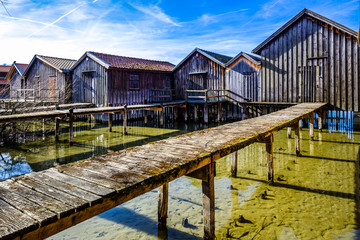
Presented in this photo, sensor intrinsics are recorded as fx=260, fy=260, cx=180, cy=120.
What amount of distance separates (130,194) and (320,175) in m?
5.94

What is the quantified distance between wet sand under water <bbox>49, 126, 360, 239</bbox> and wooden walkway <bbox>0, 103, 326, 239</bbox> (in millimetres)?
582

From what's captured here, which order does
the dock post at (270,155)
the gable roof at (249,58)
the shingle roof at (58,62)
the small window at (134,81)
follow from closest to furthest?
the dock post at (270,155) → the gable roof at (249,58) → the small window at (134,81) → the shingle roof at (58,62)

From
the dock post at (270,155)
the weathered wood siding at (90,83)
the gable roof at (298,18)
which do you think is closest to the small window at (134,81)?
the weathered wood siding at (90,83)

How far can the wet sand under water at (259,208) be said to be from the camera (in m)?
4.26

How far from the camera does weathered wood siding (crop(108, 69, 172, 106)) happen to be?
1841cm

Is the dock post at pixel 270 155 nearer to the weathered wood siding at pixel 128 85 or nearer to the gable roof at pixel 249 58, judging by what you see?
the gable roof at pixel 249 58

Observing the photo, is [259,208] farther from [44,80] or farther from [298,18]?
[44,80]

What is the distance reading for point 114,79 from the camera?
18.4 metres

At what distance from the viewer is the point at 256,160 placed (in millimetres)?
8391

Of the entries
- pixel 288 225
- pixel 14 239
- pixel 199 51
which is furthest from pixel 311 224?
pixel 199 51

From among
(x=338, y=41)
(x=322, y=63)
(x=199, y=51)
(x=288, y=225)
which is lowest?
(x=288, y=225)

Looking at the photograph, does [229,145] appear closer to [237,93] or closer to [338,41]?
[338,41]

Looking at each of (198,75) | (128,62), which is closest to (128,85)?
(128,62)

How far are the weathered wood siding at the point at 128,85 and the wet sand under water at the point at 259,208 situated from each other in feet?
40.9
